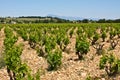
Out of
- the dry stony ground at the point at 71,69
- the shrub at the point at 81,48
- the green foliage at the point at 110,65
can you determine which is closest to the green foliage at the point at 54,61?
the dry stony ground at the point at 71,69

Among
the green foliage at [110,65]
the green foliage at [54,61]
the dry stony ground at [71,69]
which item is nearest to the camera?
the green foliage at [110,65]

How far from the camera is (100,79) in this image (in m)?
13.5

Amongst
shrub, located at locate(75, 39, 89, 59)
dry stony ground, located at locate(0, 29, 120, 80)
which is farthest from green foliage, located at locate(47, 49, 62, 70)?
shrub, located at locate(75, 39, 89, 59)

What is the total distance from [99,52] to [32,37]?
8.17 m

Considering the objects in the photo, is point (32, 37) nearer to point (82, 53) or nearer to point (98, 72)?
point (82, 53)

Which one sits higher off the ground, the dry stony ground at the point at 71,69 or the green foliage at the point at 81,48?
the green foliage at the point at 81,48

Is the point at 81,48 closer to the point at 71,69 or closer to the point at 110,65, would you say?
the point at 71,69

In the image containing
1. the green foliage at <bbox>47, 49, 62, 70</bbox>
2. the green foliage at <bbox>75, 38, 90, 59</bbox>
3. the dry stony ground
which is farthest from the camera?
the green foliage at <bbox>75, 38, 90, 59</bbox>

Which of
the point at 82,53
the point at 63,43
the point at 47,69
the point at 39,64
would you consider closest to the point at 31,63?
the point at 39,64

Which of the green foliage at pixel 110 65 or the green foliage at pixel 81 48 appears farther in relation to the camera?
the green foliage at pixel 81 48

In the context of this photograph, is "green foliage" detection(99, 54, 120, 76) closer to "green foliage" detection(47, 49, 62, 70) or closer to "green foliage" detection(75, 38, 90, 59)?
"green foliage" detection(47, 49, 62, 70)

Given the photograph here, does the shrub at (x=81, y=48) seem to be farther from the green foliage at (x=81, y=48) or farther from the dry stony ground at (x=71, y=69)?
the dry stony ground at (x=71, y=69)

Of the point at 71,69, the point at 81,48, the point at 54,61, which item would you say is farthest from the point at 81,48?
the point at 71,69

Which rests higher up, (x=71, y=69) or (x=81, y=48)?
(x=81, y=48)
